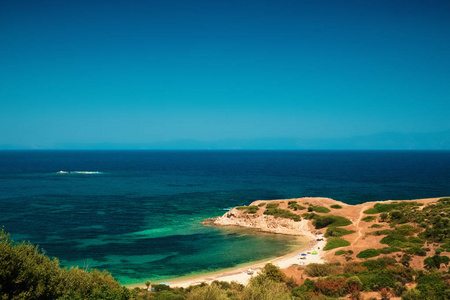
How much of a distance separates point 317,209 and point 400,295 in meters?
39.5

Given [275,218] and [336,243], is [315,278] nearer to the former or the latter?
[336,243]

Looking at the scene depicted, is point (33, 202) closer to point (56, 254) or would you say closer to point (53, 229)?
point (53, 229)

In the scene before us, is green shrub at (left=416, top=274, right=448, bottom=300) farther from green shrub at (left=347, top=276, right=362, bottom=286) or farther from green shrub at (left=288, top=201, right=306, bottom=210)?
green shrub at (left=288, top=201, right=306, bottom=210)

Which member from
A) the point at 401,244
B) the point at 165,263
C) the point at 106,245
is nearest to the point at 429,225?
the point at 401,244

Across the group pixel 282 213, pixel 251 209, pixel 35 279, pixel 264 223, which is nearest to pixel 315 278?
pixel 35 279

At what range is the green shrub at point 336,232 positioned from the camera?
50.1 m

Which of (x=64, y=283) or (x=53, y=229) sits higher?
(x=64, y=283)

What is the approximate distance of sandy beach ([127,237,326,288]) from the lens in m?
33.2

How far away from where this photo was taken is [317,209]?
61.8 metres

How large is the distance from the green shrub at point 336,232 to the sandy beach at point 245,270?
5209mm

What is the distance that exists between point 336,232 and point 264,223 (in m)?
14.0

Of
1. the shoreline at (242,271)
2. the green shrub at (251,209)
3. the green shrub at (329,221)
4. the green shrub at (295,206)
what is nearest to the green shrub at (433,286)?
the shoreline at (242,271)

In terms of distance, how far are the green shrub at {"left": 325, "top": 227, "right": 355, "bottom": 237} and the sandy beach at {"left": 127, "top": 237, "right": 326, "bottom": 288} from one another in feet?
17.1

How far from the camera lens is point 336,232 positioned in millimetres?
50719
